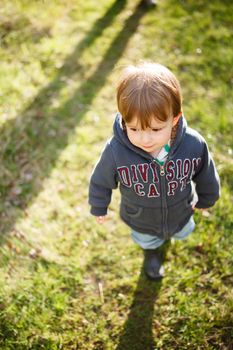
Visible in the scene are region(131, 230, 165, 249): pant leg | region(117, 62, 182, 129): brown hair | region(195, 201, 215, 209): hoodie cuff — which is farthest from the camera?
region(131, 230, 165, 249): pant leg

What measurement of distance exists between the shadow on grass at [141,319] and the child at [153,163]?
1.42ft

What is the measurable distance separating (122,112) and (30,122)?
2.44m

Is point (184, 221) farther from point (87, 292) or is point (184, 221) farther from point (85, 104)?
point (85, 104)

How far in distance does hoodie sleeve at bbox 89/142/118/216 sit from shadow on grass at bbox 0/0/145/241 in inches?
51.1

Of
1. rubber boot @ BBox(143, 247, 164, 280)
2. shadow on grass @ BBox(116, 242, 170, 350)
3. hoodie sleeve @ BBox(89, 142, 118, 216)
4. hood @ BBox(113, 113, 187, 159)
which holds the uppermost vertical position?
hood @ BBox(113, 113, 187, 159)

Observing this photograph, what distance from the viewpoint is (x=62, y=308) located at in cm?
295

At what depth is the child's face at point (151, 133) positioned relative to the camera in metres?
2.01

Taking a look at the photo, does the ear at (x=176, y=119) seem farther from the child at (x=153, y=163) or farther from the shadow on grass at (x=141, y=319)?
the shadow on grass at (x=141, y=319)

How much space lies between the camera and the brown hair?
192 centimetres

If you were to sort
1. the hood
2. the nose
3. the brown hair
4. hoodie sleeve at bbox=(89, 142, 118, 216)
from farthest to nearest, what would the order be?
hoodie sleeve at bbox=(89, 142, 118, 216) < the hood < the nose < the brown hair

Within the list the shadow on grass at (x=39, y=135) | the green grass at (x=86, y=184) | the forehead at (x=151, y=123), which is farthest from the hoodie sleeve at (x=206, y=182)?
the shadow on grass at (x=39, y=135)

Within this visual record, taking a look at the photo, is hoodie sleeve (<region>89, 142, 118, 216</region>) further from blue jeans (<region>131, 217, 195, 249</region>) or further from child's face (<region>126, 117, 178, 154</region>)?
blue jeans (<region>131, 217, 195, 249</region>)

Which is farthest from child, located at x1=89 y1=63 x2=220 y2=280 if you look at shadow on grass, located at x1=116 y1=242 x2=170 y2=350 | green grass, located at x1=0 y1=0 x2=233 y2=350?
green grass, located at x1=0 y1=0 x2=233 y2=350

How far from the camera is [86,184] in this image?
149 inches
